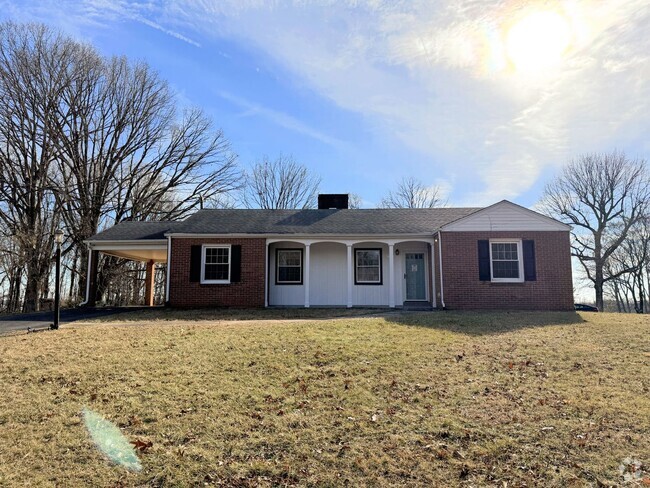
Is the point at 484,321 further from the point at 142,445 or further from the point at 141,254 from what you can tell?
the point at 141,254

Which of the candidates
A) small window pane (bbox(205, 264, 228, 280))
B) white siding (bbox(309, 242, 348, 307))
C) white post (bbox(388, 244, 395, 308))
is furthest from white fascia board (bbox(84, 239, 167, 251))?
white post (bbox(388, 244, 395, 308))

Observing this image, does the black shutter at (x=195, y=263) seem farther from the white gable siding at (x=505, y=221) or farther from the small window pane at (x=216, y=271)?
the white gable siding at (x=505, y=221)

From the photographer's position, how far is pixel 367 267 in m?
16.7

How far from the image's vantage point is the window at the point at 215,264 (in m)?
15.8

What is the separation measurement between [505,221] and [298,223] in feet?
25.9

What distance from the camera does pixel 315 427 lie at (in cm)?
455

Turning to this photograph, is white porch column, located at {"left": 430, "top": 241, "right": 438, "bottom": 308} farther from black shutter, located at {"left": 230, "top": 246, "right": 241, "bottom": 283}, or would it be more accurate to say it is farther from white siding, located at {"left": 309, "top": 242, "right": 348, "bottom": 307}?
black shutter, located at {"left": 230, "top": 246, "right": 241, "bottom": 283}

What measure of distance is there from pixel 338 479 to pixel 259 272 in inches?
490

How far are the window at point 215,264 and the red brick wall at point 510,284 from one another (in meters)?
8.14

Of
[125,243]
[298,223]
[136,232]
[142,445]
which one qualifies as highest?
[298,223]

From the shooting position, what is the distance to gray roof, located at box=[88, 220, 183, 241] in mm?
16766

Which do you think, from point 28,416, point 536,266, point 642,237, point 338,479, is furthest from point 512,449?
point 642,237

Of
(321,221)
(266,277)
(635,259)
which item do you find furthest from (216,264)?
(635,259)

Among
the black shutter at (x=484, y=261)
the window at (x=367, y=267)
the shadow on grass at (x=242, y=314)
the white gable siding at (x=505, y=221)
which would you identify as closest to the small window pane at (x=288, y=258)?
the shadow on grass at (x=242, y=314)
